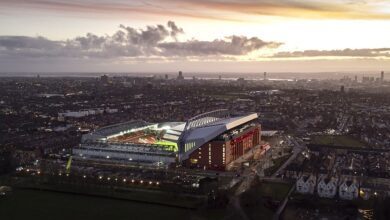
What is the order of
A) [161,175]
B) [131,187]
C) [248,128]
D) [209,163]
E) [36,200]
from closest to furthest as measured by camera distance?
[36,200] < [131,187] < [161,175] < [209,163] < [248,128]

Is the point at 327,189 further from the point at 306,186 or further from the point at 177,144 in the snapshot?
the point at 177,144

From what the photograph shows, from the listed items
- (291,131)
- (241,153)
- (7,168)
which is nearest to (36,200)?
(7,168)

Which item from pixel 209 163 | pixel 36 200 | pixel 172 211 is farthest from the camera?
pixel 209 163

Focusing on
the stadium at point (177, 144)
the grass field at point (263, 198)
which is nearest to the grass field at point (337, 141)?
the stadium at point (177, 144)

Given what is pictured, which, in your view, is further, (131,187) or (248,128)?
(248,128)

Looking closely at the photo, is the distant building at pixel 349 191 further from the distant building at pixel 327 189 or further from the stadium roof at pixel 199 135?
the stadium roof at pixel 199 135

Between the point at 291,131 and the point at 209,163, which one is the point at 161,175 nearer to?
the point at 209,163
